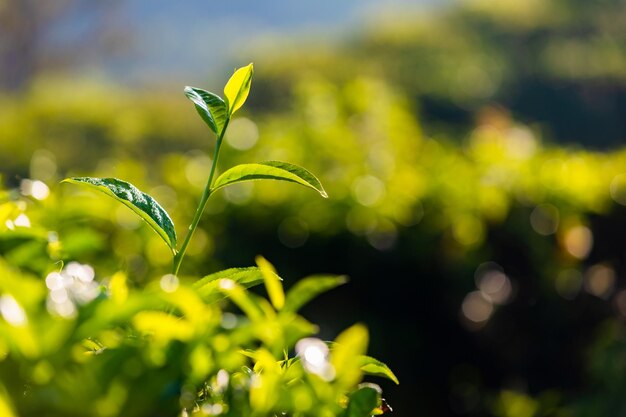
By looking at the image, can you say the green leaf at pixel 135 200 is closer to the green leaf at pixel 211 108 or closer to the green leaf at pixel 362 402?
the green leaf at pixel 211 108

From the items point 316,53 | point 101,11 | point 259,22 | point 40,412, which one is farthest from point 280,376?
point 259,22

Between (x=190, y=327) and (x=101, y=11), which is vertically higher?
(x=190, y=327)

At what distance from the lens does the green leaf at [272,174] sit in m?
1.24

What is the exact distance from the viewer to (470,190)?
4.92 meters

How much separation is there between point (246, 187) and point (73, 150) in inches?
358

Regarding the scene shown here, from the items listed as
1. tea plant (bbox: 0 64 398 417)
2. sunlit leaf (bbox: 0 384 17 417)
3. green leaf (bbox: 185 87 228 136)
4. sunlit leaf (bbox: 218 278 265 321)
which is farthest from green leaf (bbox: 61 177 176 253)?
sunlit leaf (bbox: 0 384 17 417)

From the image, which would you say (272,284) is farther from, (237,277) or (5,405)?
(5,405)

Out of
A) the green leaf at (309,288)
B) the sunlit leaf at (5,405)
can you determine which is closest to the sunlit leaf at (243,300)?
the green leaf at (309,288)

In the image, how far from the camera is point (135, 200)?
4.05ft

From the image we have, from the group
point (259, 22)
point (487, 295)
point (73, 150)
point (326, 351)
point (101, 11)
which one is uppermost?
point (326, 351)

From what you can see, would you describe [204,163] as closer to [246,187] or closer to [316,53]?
[246,187]

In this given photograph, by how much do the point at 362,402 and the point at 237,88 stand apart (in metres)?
0.44

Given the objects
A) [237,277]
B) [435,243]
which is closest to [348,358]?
[237,277]

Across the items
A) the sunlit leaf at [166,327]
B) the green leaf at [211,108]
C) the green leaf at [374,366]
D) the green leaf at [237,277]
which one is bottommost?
the green leaf at [374,366]
